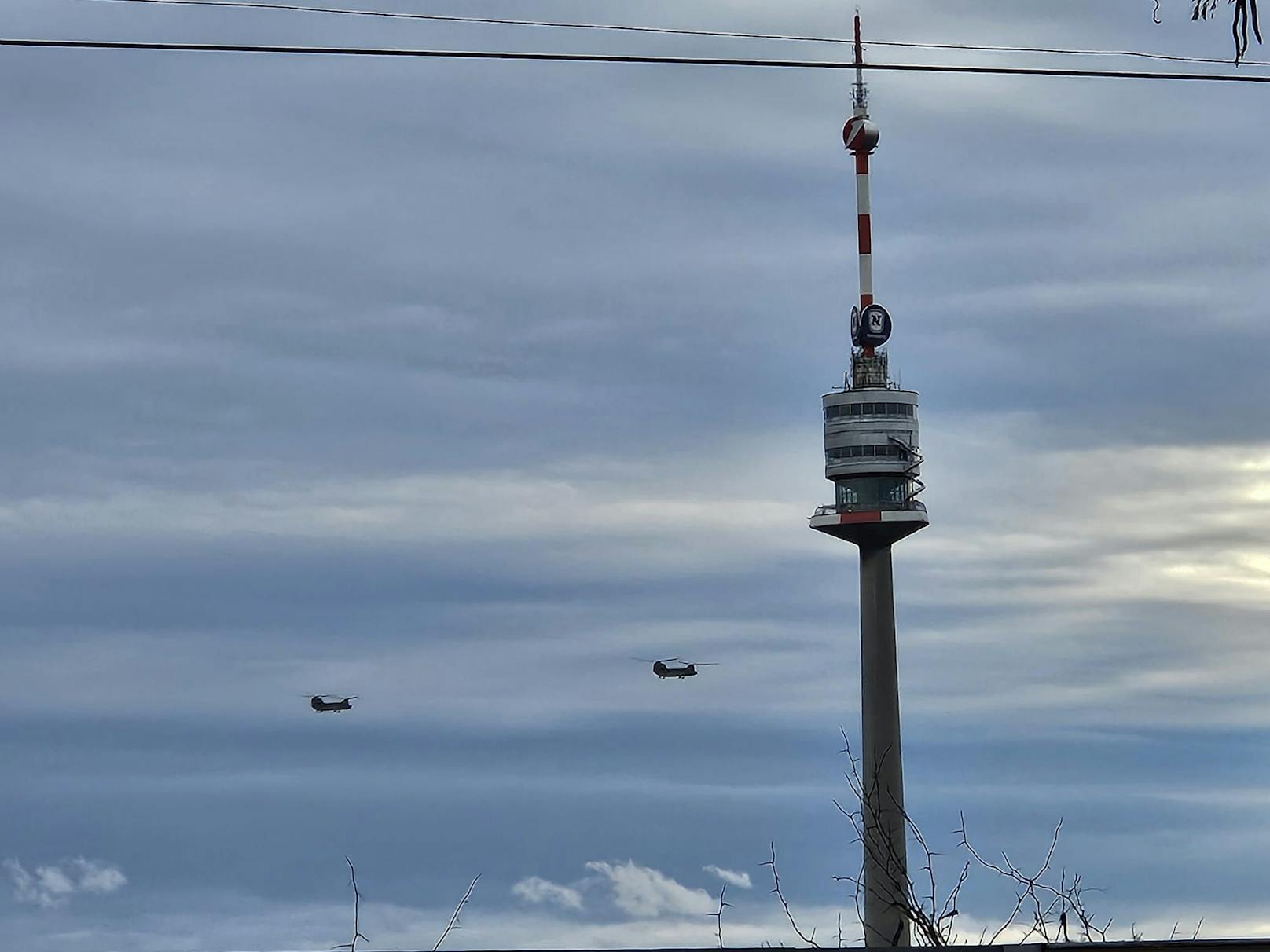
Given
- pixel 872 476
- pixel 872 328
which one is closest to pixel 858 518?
pixel 872 476

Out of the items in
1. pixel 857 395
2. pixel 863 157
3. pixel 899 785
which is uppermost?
pixel 863 157

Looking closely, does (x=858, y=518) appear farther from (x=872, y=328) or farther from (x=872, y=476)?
(x=872, y=328)

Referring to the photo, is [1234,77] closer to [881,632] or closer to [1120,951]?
[1120,951]

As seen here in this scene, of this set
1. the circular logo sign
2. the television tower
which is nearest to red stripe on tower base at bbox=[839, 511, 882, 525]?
the television tower

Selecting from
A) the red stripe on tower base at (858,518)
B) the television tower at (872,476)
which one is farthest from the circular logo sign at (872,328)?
the red stripe on tower base at (858,518)

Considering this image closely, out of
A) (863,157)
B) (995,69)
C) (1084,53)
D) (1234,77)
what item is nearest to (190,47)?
(995,69)
